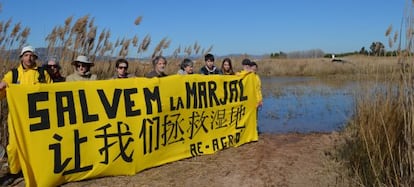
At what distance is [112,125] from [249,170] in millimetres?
1871

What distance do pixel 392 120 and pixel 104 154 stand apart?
3.23 m

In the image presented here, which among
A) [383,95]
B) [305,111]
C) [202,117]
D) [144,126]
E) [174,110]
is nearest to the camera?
[383,95]

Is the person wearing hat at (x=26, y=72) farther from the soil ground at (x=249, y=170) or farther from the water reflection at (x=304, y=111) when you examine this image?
the water reflection at (x=304, y=111)

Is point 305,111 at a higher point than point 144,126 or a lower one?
lower

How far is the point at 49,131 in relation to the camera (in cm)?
484

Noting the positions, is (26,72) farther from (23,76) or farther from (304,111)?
(304,111)

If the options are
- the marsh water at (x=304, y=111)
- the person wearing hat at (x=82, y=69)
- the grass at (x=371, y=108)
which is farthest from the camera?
the marsh water at (x=304, y=111)

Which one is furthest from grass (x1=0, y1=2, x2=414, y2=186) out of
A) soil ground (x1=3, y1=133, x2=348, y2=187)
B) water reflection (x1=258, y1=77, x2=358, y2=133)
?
water reflection (x1=258, y1=77, x2=358, y2=133)

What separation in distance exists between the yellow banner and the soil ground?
180mm

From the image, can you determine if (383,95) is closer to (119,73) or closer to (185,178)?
(185,178)

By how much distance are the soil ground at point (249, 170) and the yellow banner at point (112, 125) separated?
0.18 metres

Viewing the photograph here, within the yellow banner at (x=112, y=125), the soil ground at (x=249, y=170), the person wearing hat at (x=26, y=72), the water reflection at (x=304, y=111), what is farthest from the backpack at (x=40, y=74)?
the water reflection at (x=304, y=111)

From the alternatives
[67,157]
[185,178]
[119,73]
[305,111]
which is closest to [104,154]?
[67,157]

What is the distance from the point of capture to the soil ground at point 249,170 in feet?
17.5
